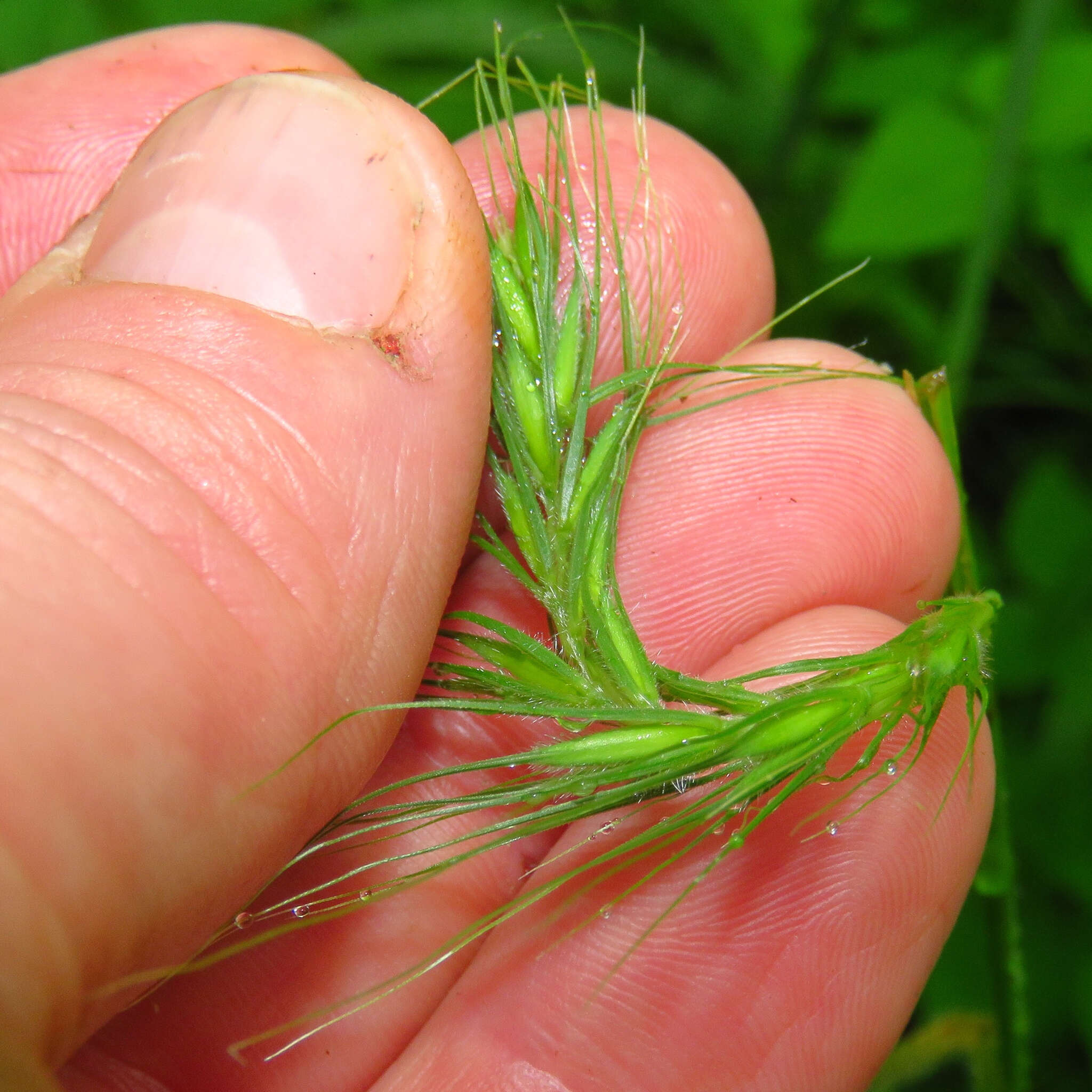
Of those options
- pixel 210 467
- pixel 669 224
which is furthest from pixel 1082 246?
pixel 210 467

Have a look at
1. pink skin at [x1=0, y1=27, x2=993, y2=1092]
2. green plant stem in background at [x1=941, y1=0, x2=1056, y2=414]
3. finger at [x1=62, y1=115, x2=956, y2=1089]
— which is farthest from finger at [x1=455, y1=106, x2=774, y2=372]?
green plant stem in background at [x1=941, y1=0, x2=1056, y2=414]

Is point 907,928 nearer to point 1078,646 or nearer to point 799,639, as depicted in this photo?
point 799,639

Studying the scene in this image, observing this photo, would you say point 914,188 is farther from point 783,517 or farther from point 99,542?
point 99,542

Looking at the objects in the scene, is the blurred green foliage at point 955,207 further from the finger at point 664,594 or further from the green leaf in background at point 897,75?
the finger at point 664,594

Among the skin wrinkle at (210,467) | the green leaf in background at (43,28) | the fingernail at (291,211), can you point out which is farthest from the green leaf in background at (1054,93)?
the green leaf in background at (43,28)

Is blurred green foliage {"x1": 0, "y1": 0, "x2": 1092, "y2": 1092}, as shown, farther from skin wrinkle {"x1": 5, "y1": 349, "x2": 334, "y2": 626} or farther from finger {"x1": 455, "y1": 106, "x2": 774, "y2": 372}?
skin wrinkle {"x1": 5, "y1": 349, "x2": 334, "y2": 626}
